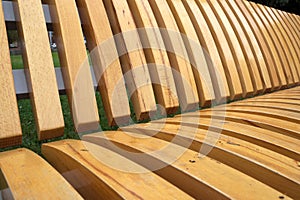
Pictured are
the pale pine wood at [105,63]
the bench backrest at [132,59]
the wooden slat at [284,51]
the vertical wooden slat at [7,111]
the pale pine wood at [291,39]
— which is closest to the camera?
the vertical wooden slat at [7,111]

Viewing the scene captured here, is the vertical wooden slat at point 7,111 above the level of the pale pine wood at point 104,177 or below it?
above

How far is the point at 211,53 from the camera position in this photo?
1779 millimetres

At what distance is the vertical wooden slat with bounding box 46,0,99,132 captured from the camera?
3.75 ft

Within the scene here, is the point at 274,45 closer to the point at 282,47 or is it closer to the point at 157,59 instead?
the point at 282,47

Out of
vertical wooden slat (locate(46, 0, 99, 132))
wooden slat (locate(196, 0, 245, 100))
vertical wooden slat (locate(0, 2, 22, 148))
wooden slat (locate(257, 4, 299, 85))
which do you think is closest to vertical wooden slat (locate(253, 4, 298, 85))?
wooden slat (locate(257, 4, 299, 85))

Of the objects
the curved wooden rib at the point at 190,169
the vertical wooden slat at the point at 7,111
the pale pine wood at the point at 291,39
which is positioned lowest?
the curved wooden rib at the point at 190,169

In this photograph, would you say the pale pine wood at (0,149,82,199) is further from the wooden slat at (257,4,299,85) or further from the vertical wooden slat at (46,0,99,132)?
the wooden slat at (257,4,299,85)

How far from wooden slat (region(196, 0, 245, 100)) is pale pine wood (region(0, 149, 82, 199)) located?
126 centimetres

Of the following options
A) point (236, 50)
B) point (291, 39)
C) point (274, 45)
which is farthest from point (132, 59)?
point (291, 39)

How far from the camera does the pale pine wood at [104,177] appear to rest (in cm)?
65

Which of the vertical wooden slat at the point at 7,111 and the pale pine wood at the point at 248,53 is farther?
the pale pine wood at the point at 248,53

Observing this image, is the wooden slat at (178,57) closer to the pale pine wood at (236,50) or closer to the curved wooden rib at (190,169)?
the pale pine wood at (236,50)

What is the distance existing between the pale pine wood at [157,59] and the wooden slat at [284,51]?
1322 mm

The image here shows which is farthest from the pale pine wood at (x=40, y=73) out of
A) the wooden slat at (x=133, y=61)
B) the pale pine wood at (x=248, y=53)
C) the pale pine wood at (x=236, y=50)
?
the pale pine wood at (x=248, y=53)
